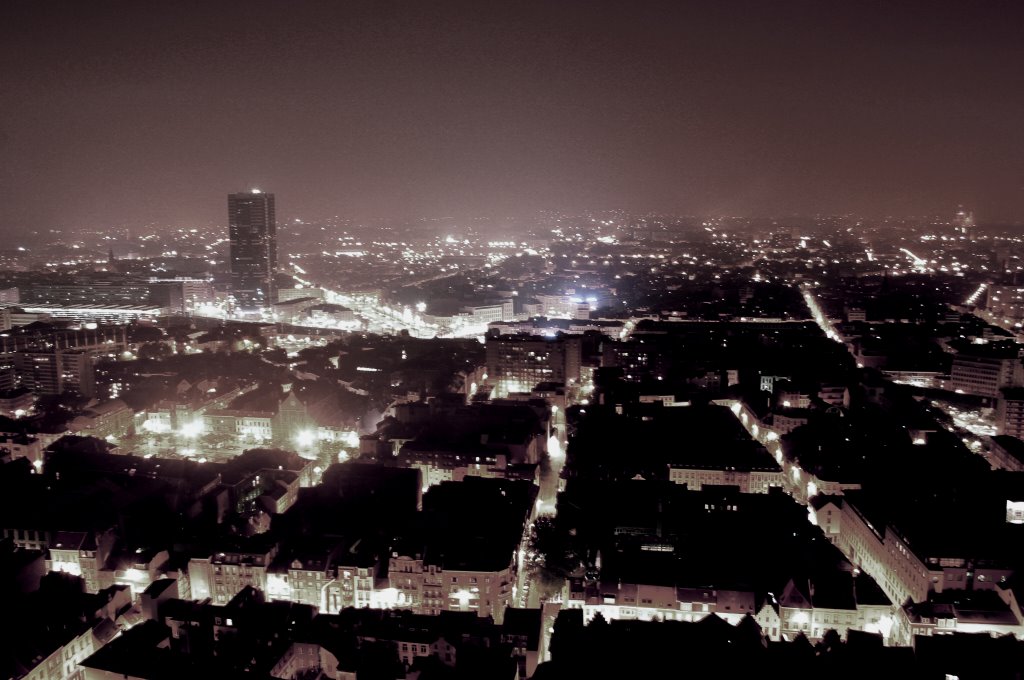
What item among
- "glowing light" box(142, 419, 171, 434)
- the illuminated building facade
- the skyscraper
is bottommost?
"glowing light" box(142, 419, 171, 434)

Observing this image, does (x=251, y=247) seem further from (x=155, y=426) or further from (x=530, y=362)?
(x=530, y=362)

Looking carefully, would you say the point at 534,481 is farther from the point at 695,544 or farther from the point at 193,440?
the point at 193,440

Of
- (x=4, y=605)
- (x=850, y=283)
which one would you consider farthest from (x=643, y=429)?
(x=850, y=283)

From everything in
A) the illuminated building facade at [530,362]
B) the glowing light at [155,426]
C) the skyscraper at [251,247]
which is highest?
the skyscraper at [251,247]

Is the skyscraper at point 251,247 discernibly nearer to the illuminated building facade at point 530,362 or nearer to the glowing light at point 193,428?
the illuminated building facade at point 530,362

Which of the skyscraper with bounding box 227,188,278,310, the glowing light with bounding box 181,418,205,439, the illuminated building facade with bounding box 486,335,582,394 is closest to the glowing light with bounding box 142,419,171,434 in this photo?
the glowing light with bounding box 181,418,205,439

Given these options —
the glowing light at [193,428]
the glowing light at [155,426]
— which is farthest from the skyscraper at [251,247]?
the glowing light at [193,428]

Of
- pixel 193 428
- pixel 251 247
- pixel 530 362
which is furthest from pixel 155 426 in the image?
pixel 251 247

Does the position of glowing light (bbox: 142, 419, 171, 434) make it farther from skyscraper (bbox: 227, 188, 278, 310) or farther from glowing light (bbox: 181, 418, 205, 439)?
skyscraper (bbox: 227, 188, 278, 310)
